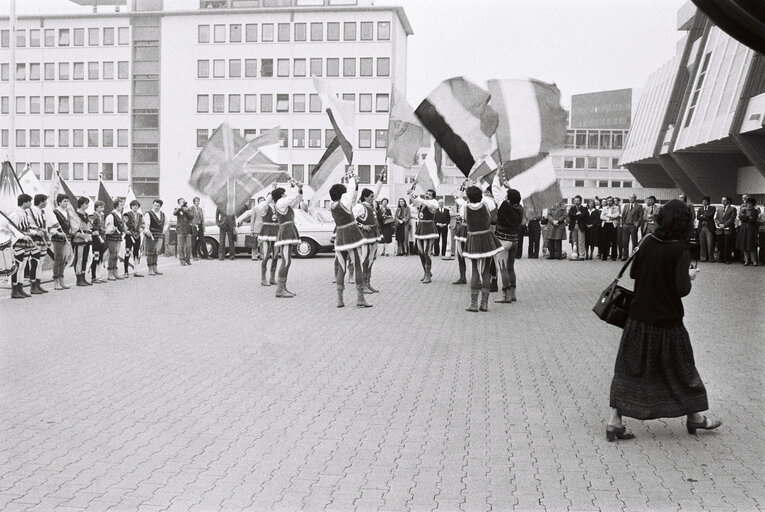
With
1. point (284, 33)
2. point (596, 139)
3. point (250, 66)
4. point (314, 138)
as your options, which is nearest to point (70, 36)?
point (250, 66)

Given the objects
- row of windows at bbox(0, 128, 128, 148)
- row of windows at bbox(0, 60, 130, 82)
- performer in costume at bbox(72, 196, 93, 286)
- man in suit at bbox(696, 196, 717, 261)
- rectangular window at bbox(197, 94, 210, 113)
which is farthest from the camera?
row of windows at bbox(0, 128, 128, 148)

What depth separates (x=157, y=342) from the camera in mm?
10641

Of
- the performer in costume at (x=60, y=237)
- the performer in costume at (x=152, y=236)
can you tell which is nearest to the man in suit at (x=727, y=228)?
the performer in costume at (x=152, y=236)

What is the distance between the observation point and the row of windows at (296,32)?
2950 inches

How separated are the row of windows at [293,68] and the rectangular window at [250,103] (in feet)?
5.40

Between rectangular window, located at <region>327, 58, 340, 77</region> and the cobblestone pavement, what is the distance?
64003 millimetres

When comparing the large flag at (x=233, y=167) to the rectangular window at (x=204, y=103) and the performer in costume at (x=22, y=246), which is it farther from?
the rectangular window at (x=204, y=103)

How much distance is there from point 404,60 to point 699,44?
42.1 meters

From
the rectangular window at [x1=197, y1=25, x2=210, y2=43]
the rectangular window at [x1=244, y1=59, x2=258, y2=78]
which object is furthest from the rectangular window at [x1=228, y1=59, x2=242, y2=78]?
the rectangular window at [x1=197, y1=25, x2=210, y2=43]

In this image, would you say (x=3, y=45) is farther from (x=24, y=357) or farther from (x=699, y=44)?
(x=24, y=357)

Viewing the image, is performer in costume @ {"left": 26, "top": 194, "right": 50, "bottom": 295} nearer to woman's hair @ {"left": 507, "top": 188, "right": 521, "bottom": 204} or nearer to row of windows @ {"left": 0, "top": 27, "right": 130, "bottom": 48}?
woman's hair @ {"left": 507, "top": 188, "right": 521, "bottom": 204}

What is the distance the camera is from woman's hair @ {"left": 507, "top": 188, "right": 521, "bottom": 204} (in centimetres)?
1483

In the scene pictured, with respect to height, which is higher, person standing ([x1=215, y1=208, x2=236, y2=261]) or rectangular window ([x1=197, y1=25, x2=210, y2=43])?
rectangular window ([x1=197, y1=25, x2=210, y2=43])

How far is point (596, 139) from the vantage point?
3322 inches
